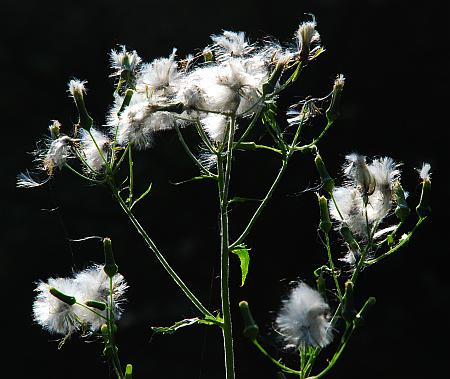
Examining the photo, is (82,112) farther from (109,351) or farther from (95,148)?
(109,351)

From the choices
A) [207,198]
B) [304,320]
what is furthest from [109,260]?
[207,198]

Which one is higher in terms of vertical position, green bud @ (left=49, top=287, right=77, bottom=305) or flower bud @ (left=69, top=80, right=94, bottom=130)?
flower bud @ (left=69, top=80, right=94, bottom=130)

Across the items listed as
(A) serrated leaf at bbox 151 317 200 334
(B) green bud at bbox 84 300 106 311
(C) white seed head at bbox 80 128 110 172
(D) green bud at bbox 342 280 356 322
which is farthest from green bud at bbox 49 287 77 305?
(D) green bud at bbox 342 280 356 322

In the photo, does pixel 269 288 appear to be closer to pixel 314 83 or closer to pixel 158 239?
pixel 158 239

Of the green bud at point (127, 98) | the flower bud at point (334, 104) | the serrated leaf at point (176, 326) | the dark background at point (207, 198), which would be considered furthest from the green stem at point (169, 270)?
the dark background at point (207, 198)

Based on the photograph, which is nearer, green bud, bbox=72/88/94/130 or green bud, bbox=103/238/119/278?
green bud, bbox=103/238/119/278

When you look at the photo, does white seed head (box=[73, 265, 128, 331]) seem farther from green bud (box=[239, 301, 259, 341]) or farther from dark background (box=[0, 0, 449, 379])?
dark background (box=[0, 0, 449, 379])

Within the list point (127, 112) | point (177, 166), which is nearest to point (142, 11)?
point (177, 166)
